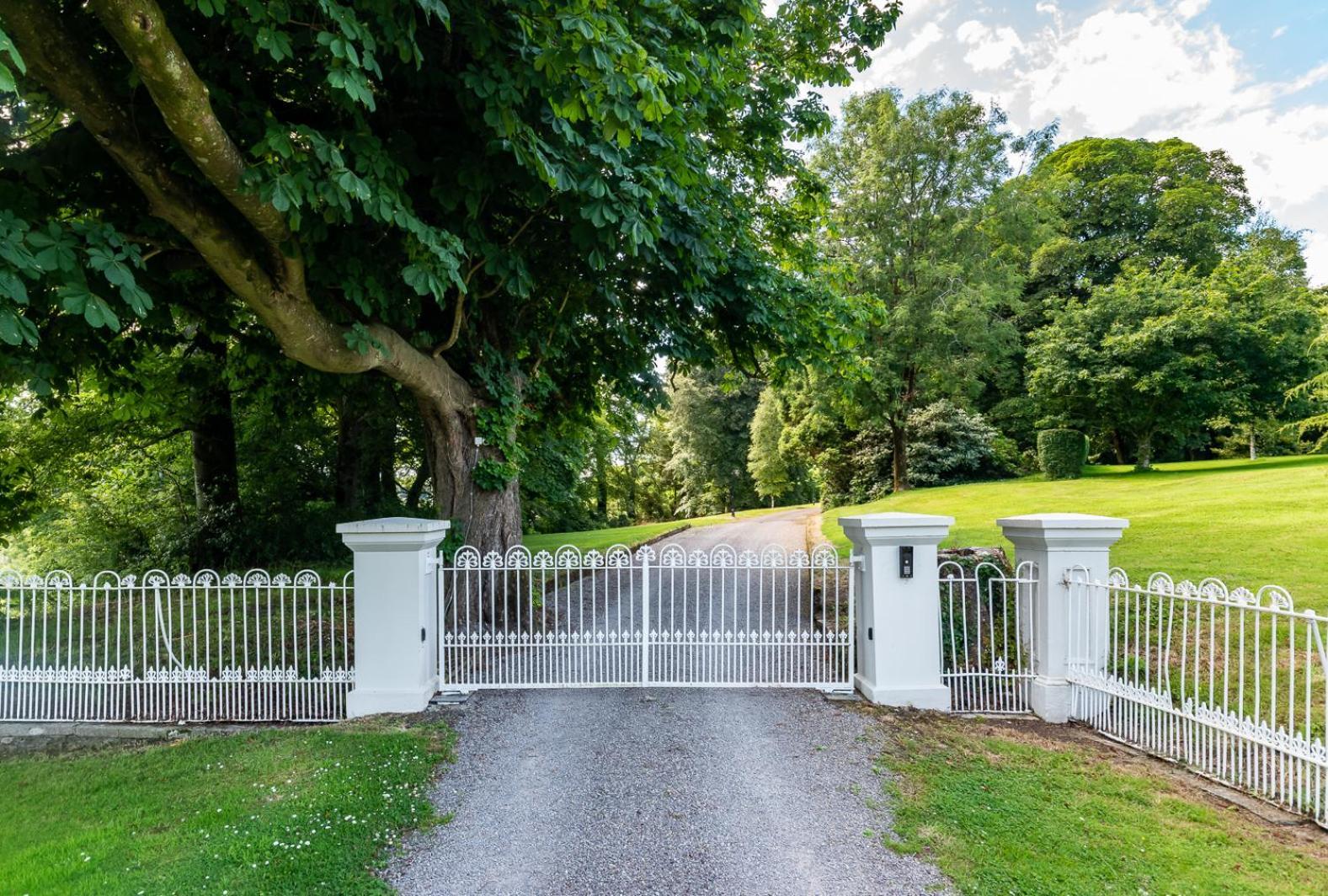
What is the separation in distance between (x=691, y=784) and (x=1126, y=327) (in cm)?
2441

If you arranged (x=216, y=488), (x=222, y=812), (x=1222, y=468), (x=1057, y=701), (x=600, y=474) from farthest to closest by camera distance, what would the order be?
(x=600, y=474) < (x=1222, y=468) < (x=216, y=488) < (x=1057, y=701) < (x=222, y=812)

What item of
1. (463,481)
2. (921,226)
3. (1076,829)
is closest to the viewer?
(1076,829)

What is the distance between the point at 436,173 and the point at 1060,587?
6594 mm

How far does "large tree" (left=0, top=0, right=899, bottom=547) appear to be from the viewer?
3834 millimetres

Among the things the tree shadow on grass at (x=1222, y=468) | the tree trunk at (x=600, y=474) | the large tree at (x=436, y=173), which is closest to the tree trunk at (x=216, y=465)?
the large tree at (x=436, y=173)

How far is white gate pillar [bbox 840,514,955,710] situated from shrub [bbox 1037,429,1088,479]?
19.3 meters

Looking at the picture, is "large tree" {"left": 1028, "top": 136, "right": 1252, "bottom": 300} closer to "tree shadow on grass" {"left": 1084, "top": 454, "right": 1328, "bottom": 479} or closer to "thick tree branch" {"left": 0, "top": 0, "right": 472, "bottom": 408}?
"tree shadow on grass" {"left": 1084, "top": 454, "right": 1328, "bottom": 479}

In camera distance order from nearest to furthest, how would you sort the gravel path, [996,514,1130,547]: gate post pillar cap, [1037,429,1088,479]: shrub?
the gravel path, [996,514,1130,547]: gate post pillar cap, [1037,429,1088,479]: shrub

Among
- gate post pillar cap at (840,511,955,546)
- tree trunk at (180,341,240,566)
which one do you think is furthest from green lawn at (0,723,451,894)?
tree trunk at (180,341,240,566)

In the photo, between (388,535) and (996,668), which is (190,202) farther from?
(996,668)

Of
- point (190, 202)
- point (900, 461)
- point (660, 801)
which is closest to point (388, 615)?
point (660, 801)

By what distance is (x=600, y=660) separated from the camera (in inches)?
248

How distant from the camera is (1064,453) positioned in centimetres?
2122

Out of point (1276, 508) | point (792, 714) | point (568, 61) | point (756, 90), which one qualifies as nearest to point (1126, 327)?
point (1276, 508)
